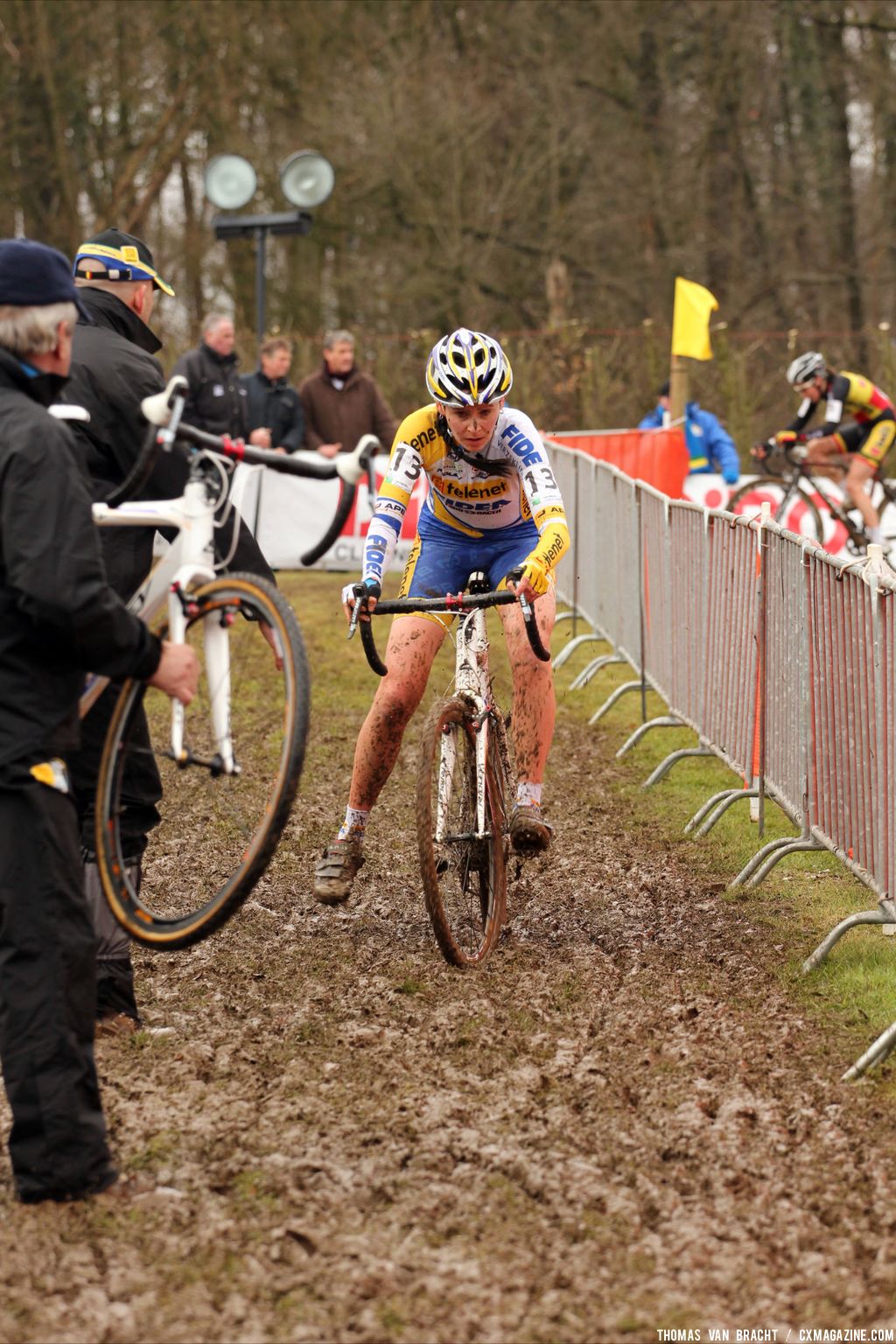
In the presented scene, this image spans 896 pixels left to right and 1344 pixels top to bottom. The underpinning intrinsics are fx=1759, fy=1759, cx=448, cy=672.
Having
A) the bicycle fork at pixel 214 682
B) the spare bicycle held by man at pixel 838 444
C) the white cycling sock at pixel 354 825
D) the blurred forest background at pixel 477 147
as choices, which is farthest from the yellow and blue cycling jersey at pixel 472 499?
the blurred forest background at pixel 477 147

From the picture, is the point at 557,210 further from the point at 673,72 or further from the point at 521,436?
the point at 521,436

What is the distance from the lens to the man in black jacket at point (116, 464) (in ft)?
17.7

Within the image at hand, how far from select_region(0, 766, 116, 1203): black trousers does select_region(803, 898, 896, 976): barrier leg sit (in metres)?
2.83

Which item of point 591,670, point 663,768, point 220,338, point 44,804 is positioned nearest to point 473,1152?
point 44,804

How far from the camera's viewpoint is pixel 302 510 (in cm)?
1889

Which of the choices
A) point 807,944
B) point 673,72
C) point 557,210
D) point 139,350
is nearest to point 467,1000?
point 807,944

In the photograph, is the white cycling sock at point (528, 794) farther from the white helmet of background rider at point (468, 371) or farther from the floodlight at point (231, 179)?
the floodlight at point (231, 179)

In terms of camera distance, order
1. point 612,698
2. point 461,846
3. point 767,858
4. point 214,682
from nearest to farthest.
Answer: point 214,682 < point 461,846 < point 767,858 < point 612,698

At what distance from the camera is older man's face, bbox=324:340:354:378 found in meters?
16.6

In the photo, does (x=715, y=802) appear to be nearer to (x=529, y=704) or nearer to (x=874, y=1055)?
(x=529, y=704)

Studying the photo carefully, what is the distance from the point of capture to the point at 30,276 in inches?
165

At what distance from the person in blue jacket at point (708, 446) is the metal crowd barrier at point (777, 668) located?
6880mm

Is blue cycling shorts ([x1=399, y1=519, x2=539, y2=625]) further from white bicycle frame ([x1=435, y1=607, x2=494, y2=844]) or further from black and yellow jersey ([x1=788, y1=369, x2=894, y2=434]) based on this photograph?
black and yellow jersey ([x1=788, y1=369, x2=894, y2=434])

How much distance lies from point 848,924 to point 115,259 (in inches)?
131
